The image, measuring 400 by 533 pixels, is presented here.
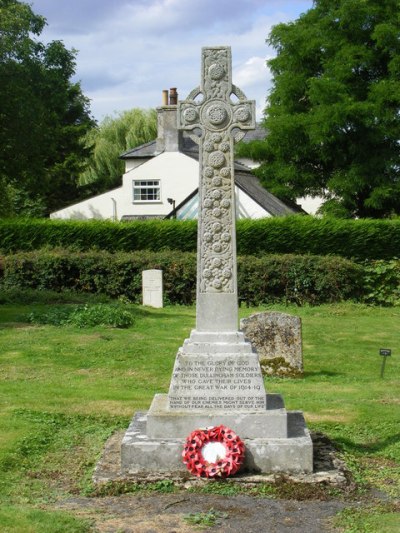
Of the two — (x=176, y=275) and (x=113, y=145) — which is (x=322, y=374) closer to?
(x=176, y=275)

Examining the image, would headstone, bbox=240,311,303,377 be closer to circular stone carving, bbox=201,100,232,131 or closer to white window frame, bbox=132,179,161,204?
circular stone carving, bbox=201,100,232,131

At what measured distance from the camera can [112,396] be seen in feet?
37.3

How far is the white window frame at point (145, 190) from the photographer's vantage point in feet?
145

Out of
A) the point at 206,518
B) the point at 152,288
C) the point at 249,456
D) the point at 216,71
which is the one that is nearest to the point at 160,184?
the point at 152,288

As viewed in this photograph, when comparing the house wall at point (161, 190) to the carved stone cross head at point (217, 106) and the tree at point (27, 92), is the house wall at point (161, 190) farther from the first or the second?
the carved stone cross head at point (217, 106)

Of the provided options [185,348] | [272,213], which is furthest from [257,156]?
[185,348]

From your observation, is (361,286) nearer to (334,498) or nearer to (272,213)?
(272,213)

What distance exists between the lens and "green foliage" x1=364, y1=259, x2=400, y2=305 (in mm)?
24906

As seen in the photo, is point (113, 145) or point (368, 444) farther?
point (113, 145)

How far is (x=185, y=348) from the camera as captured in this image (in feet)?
25.5

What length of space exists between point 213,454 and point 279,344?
673 cm

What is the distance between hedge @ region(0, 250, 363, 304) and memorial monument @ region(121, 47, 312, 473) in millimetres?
16183

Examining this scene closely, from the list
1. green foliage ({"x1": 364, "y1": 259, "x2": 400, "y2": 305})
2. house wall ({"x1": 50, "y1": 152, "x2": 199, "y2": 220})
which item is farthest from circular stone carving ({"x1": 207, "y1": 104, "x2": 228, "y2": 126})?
house wall ({"x1": 50, "y1": 152, "x2": 199, "y2": 220})

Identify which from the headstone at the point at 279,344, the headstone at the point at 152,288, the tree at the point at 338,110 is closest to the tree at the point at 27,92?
the tree at the point at 338,110
